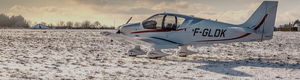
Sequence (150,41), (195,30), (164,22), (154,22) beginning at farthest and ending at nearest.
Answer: (154,22)
(164,22)
(150,41)
(195,30)

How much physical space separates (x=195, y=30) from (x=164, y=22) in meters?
1.37

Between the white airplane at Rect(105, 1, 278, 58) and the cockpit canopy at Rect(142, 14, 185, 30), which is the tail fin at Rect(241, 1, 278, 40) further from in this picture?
the cockpit canopy at Rect(142, 14, 185, 30)

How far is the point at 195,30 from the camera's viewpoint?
11.4 metres

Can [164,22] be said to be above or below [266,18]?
below

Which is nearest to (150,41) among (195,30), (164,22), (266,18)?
(164,22)

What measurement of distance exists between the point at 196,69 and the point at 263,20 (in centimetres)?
336

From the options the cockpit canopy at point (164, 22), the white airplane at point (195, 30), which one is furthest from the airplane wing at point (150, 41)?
the cockpit canopy at point (164, 22)

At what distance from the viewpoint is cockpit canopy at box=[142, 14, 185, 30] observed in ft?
38.8

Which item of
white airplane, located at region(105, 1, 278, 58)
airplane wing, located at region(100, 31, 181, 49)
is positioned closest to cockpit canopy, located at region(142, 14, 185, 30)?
white airplane, located at region(105, 1, 278, 58)

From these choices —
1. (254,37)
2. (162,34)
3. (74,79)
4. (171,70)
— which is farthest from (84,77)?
(254,37)

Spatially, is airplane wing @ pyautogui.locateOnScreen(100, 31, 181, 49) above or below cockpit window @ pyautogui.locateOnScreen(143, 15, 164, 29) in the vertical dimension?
below

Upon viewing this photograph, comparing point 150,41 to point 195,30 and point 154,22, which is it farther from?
point 195,30

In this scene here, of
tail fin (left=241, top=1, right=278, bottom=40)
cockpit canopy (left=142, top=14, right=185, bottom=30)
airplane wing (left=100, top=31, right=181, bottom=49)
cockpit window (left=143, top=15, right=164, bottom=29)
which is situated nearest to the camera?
tail fin (left=241, top=1, right=278, bottom=40)

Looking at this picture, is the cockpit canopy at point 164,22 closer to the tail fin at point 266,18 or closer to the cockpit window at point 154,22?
the cockpit window at point 154,22
